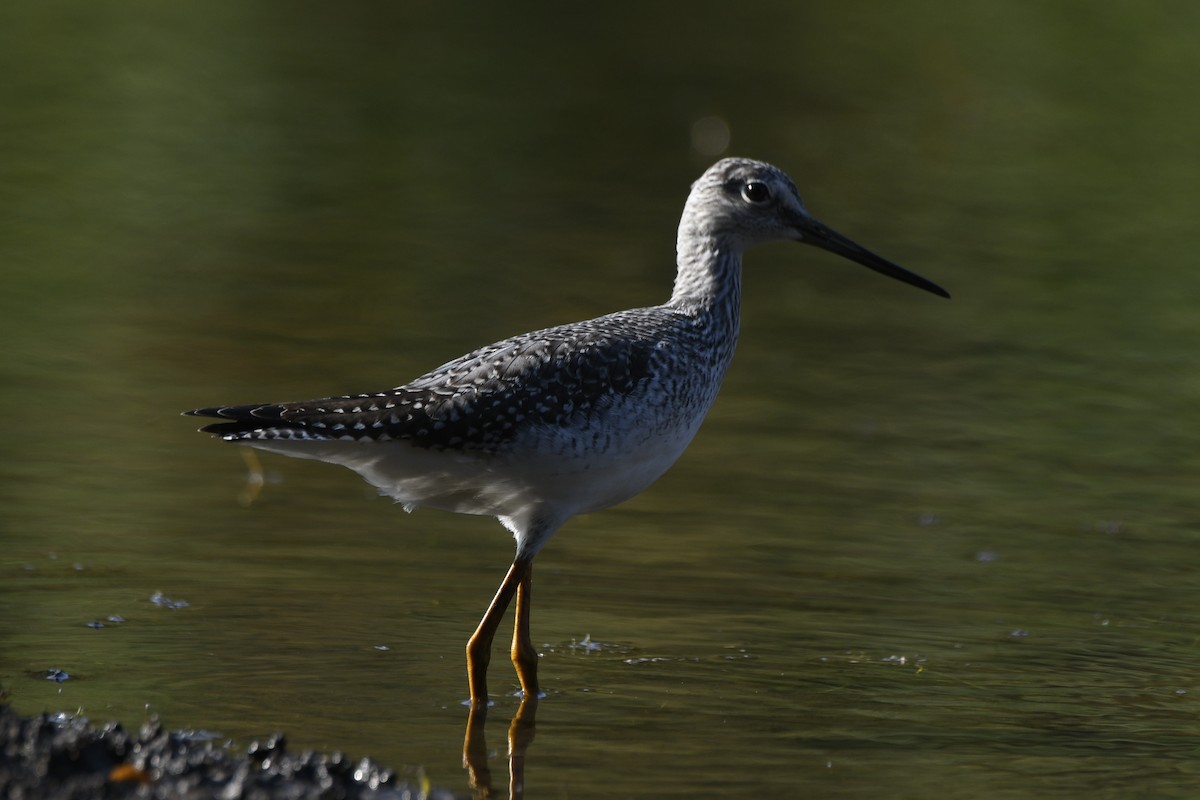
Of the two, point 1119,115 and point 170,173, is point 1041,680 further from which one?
point 1119,115

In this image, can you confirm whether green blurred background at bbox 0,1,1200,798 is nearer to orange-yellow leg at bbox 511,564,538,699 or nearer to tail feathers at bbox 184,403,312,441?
orange-yellow leg at bbox 511,564,538,699

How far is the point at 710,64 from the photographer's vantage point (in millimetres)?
22812

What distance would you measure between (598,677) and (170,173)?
1056 centimetres

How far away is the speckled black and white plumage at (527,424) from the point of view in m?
6.71

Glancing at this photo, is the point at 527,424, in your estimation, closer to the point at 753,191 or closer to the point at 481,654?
the point at 481,654

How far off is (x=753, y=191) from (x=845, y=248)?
1.91 feet

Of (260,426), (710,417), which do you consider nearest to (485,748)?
(260,426)

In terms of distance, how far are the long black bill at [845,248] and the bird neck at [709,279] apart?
13.7 inches

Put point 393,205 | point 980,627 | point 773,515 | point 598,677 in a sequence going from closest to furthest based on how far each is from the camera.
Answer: point 598,677, point 980,627, point 773,515, point 393,205

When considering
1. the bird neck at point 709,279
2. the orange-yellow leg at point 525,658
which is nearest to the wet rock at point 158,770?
the orange-yellow leg at point 525,658

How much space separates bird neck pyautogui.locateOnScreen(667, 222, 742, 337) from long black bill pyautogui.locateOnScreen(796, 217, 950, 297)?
0.35 m

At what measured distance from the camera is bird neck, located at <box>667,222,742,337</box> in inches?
312

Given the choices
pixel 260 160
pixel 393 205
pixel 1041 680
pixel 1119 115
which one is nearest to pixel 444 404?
pixel 1041 680

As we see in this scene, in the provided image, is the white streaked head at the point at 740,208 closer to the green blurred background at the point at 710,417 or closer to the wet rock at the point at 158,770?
the green blurred background at the point at 710,417
